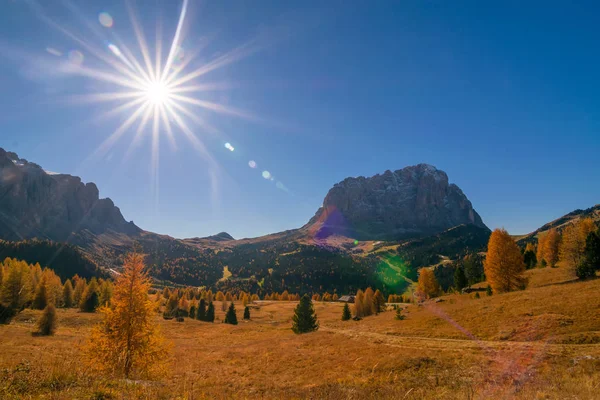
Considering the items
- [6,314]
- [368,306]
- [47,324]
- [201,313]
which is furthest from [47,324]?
[368,306]

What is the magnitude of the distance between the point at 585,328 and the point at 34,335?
67.6 m

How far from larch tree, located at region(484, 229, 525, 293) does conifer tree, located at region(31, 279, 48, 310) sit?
106957 mm

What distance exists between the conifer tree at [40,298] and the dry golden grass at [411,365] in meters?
39.3

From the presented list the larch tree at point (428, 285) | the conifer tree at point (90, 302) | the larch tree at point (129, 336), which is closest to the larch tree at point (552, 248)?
the larch tree at point (428, 285)

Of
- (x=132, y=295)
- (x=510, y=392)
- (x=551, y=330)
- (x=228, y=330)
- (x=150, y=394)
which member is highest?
(x=132, y=295)

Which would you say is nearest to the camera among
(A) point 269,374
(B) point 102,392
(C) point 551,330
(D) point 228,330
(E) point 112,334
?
(B) point 102,392

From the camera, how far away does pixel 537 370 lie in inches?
639

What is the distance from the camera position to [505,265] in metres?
53.8

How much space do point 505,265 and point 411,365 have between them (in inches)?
1816

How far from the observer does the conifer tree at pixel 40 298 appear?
236 ft

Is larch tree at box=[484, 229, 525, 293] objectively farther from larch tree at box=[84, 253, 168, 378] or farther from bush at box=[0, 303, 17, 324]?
bush at box=[0, 303, 17, 324]

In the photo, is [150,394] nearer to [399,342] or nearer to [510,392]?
[510,392]

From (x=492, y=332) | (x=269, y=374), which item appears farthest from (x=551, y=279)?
(x=269, y=374)

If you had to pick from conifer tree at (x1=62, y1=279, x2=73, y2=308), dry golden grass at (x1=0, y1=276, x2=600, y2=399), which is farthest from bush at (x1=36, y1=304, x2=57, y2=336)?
conifer tree at (x1=62, y1=279, x2=73, y2=308)
